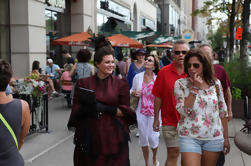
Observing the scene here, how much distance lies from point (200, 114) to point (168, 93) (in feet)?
3.66

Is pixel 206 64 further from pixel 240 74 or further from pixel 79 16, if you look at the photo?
pixel 79 16

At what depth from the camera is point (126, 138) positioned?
4.10 meters

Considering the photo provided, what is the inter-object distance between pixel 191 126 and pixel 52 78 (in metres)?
12.8

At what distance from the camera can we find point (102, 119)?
13.0ft

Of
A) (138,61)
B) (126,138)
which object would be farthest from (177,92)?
(138,61)

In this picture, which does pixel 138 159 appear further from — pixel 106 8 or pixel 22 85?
pixel 106 8

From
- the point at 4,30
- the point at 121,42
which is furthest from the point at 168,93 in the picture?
the point at 121,42

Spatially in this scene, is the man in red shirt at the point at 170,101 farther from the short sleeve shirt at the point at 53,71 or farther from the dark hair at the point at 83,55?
the short sleeve shirt at the point at 53,71

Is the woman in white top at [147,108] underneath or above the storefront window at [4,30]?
underneath

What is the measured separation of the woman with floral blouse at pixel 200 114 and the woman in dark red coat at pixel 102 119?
587 mm

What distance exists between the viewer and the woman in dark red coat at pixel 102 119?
156 inches

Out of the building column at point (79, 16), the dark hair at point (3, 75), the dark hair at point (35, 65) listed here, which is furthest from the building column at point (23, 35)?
the dark hair at point (3, 75)

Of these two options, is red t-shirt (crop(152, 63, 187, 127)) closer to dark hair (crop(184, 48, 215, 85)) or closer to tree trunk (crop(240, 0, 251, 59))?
dark hair (crop(184, 48, 215, 85))

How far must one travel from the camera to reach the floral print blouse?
158 inches
